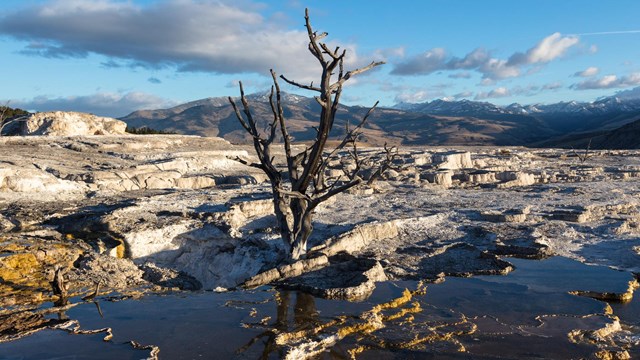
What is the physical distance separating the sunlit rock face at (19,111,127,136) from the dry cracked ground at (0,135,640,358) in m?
9.12

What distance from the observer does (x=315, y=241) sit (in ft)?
34.4

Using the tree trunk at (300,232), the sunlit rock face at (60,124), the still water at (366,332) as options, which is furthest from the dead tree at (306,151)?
the sunlit rock face at (60,124)

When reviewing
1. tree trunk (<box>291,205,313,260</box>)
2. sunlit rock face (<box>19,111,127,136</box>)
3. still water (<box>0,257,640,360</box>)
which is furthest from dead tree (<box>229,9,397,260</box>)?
sunlit rock face (<box>19,111,127,136</box>)

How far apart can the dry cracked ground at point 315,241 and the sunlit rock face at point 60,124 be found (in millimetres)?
9124

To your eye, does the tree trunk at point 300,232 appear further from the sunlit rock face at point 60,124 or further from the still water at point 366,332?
the sunlit rock face at point 60,124

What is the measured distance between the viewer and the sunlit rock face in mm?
28672

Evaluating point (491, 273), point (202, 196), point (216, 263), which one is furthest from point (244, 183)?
point (491, 273)

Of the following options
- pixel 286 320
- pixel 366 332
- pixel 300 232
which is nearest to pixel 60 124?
pixel 300 232

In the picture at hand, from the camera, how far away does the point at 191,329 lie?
541cm

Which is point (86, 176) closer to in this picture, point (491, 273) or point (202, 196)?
point (202, 196)

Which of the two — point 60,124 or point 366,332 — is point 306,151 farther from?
point 60,124

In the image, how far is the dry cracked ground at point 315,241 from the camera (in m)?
5.75

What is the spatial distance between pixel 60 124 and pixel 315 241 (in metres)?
24.1

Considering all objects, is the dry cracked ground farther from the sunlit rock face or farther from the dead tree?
the sunlit rock face
